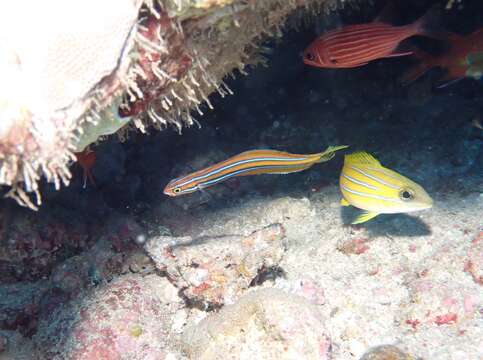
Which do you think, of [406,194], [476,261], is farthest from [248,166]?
[476,261]

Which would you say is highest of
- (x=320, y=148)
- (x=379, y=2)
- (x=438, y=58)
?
(x=379, y=2)

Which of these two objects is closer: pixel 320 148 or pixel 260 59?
pixel 260 59

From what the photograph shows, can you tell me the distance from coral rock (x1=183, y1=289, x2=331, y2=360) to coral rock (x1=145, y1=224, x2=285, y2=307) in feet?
1.75

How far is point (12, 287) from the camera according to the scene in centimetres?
438

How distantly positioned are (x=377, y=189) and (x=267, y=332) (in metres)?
1.69

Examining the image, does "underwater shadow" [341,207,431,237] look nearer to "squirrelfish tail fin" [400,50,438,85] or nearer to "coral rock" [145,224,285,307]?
"coral rock" [145,224,285,307]

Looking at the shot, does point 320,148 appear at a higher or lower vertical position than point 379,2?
lower

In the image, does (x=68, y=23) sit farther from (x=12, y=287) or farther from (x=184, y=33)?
(x=12, y=287)

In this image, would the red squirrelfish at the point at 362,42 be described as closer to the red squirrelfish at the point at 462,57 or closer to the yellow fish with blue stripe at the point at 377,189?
the yellow fish with blue stripe at the point at 377,189

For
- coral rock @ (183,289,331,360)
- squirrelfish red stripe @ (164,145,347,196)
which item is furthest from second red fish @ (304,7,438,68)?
coral rock @ (183,289,331,360)

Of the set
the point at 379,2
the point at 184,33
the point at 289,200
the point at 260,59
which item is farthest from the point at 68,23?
the point at 379,2

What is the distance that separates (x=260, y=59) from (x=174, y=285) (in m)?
2.77

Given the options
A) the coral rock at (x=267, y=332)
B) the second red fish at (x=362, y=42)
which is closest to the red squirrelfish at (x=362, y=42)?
the second red fish at (x=362, y=42)

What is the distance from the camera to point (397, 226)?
414 cm
